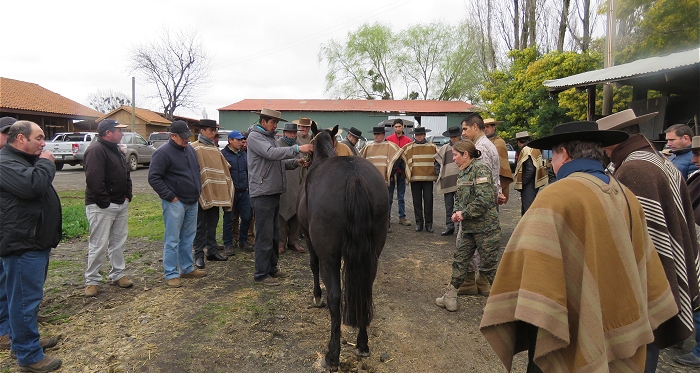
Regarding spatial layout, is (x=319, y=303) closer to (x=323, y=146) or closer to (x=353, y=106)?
(x=323, y=146)

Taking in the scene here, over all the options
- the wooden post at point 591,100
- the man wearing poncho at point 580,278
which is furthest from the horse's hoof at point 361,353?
the wooden post at point 591,100

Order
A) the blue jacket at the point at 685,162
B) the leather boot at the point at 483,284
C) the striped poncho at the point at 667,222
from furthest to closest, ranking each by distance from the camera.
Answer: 1. the leather boot at the point at 483,284
2. the blue jacket at the point at 685,162
3. the striped poncho at the point at 667,222

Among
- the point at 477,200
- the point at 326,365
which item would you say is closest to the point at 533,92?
the point at 477,200

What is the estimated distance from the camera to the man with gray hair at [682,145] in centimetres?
434

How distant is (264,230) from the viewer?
5.01 m

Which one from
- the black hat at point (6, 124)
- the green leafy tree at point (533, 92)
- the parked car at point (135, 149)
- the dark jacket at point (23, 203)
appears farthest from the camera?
the parked car at point (135, 149)

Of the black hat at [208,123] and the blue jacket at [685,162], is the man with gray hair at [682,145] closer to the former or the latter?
the blue jacket at [685,162]

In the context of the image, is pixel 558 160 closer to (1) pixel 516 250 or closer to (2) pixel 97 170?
(1) pixel 516 250

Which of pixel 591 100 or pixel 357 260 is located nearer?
pixel 357 260

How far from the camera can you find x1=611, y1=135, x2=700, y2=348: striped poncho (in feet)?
7.83

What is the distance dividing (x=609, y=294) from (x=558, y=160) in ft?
2.27

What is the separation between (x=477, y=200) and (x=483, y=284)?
4.13ft

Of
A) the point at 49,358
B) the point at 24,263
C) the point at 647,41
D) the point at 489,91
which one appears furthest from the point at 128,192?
the point at 489,91

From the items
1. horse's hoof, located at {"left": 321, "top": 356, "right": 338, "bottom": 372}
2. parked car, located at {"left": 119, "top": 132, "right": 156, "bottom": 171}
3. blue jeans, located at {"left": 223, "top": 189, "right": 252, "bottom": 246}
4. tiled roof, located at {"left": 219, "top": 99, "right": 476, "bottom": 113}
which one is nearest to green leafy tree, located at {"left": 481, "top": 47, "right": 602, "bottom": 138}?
tiled roof, located at {"left": 219, "top": 99, "right": 476, "bottom": 113}
